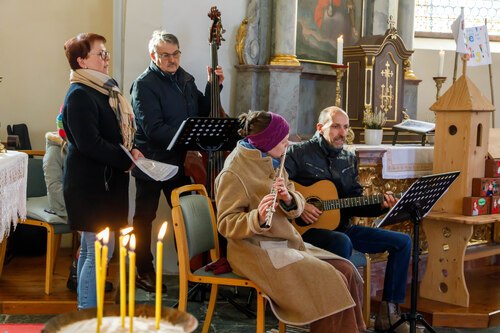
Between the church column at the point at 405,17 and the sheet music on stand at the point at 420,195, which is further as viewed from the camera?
the church column at the point at 405,17

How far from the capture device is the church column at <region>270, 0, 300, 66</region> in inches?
253

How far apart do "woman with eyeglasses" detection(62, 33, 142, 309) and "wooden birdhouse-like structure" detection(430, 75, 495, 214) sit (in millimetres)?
2245

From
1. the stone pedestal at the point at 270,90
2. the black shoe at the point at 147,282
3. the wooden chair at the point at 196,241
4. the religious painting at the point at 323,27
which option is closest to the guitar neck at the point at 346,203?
the wooden chair at the point at 196,241

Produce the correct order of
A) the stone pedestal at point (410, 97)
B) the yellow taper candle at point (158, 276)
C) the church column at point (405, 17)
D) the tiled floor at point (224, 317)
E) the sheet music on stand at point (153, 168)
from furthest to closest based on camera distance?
the church column at point (405, 17)
the stone pedestal at point (410, 97)
the tiled floor at point (224, 317)
the sheet music on stand at point (153, 168)
the yellow taper candle at point (158, 276)

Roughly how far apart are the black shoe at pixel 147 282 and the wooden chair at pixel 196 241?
126 cm

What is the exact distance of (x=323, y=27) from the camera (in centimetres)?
705

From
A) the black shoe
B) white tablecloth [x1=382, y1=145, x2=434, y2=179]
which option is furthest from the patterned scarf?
white tablecloth [x1=382, y1=145, x2=434, y2=179]

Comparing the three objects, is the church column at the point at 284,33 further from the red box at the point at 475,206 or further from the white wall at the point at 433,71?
the white wall at the point at 433,71

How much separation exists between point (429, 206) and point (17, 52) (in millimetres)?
3908

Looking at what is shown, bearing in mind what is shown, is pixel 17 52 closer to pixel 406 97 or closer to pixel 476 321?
pixel 406 97

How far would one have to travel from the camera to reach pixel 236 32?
6.30m

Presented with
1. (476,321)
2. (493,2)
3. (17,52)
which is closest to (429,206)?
(476,321)

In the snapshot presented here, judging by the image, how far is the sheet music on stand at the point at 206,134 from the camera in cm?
461

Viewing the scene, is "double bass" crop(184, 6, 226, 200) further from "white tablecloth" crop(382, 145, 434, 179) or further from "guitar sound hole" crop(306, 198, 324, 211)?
"white tablecloth" crop(382, 145, 434, 179)
